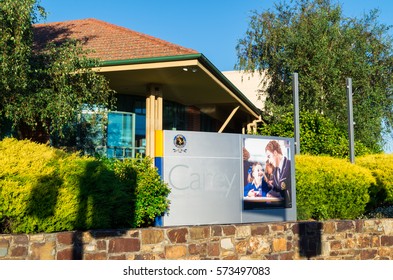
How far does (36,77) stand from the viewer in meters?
12.5

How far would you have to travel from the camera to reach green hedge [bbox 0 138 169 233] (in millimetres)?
8492

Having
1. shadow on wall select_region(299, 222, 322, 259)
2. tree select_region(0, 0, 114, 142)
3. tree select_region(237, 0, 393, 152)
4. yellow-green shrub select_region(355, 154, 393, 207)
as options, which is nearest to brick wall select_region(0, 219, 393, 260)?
shadow on wall select_region(299, 222, 322, 259)

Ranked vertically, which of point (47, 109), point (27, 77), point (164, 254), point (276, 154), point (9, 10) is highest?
point (9, 10)

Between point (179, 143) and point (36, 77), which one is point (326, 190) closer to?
point (179, 143)

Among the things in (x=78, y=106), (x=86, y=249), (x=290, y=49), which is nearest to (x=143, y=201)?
(x=86, y=249)

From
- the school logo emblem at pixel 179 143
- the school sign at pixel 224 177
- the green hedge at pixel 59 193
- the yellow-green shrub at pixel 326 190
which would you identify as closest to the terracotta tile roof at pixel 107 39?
the school sign at pixel 224 177

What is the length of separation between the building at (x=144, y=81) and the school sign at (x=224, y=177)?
3683 millimetres

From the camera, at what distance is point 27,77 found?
12094 mm

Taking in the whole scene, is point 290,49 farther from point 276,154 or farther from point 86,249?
point 86,249

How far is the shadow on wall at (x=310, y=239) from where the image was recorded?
12203 mm

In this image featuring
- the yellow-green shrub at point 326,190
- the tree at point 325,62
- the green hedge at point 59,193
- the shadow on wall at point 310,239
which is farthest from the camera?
the tree at point 325,62

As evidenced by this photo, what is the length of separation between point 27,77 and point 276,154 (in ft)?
20.3

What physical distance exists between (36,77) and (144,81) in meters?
5.15

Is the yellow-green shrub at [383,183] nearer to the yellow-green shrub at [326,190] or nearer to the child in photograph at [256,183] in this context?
the yellow-green shrub at [326,190]
